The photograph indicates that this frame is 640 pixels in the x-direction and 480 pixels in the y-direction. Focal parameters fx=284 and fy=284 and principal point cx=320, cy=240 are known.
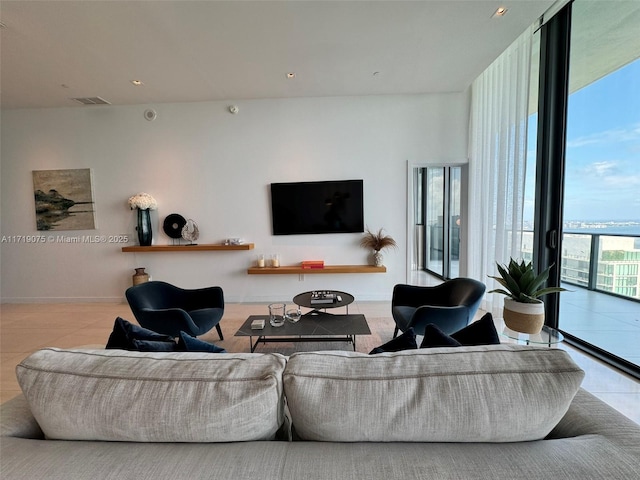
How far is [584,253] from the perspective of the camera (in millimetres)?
3057

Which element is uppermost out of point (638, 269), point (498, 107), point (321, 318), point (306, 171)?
point (498, 107)

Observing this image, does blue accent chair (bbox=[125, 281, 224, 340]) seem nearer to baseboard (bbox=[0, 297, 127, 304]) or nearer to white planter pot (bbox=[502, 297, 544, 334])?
baseboard (bbox=[0, 297, 127, 304])

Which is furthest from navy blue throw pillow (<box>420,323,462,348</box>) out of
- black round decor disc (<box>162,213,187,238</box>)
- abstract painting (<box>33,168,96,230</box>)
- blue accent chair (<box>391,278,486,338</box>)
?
abstract painting (<box>33,168,96,230</box>)

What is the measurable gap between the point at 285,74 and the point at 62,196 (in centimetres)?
400

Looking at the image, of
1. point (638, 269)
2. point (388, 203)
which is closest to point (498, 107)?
point (388, 203)

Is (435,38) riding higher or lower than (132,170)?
higher

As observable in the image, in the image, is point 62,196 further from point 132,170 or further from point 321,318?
point 321,318

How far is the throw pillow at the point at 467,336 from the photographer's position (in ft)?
3.59

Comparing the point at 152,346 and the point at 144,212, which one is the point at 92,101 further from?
the point at 152,346

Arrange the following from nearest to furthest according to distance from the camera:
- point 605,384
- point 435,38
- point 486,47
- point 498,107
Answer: point 605,384 < point 435,38 < point 486,47 < point 498,107

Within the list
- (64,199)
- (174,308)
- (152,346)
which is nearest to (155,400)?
(152,346)

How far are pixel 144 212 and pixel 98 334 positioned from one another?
1838 mm

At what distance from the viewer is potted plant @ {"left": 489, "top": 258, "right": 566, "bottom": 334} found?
170 centimetres

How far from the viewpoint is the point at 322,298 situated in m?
2.96
